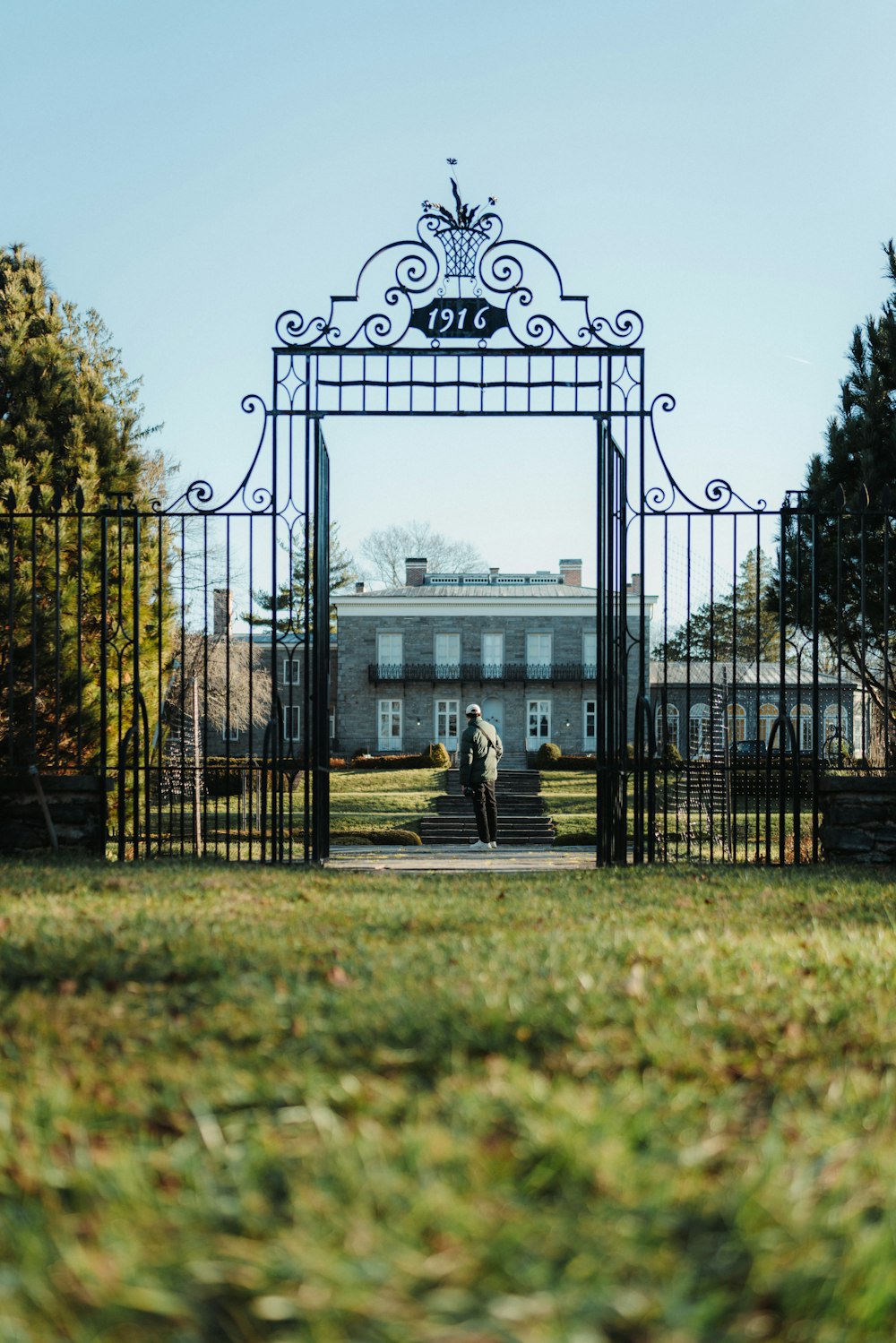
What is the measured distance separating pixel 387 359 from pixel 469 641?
105 ft

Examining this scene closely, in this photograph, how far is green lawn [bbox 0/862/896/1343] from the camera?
57.7 inches

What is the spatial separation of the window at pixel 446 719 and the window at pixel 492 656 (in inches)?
60.4

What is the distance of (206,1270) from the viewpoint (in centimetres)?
150

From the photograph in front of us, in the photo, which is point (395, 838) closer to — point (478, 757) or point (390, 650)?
point (478, 757)

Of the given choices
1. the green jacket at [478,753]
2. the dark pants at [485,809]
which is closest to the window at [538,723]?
the dark pants at [485,809]

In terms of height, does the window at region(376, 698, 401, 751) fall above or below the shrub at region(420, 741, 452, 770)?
above

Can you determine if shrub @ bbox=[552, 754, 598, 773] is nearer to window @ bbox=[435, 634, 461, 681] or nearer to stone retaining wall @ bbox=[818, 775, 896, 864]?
window @ bbox=[435, 634, 461, 681]

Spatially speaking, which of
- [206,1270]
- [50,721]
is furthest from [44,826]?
[206,1270]

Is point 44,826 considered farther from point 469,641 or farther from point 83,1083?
point 469,641

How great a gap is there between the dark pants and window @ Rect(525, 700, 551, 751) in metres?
25.2

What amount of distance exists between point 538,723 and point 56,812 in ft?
106

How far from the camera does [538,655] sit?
129 ft

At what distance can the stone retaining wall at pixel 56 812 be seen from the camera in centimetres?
723

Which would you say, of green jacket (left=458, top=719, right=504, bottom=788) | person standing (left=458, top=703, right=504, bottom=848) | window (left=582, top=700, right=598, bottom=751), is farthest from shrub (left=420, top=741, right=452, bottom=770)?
green jacket (left=458, top=719, right=504, bottom=788)
